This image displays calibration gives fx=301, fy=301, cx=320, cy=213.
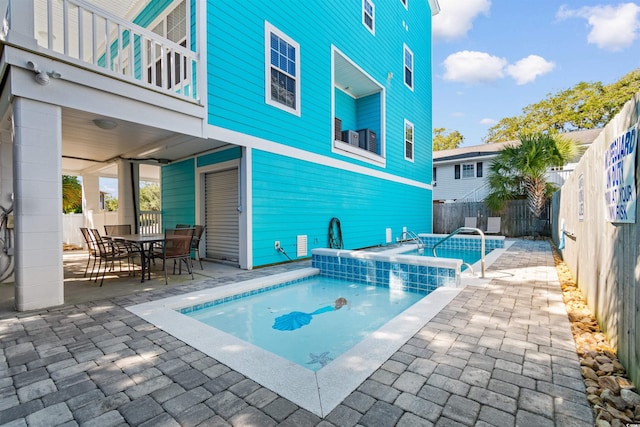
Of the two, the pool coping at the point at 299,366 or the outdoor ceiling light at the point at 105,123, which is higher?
the outdoor ceiling light at the point at 105,123

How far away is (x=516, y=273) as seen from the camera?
17.1 ft

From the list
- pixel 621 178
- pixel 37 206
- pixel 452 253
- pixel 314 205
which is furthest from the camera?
pixel 452 253

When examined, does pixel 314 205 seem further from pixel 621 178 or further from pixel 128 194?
pixel 621 178

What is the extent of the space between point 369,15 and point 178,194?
8.30 metres

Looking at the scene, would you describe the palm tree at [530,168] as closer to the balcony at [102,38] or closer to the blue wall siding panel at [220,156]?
the blue wall siding panel at [220,156]

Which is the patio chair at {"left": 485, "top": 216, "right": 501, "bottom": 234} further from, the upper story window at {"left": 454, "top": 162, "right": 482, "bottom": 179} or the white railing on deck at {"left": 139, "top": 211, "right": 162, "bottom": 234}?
the white railing on deck at {"left": 139, "top": 211, "right": 162, "bottom": 234}

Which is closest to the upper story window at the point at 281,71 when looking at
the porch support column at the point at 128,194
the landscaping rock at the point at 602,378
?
the porch support column at the point at 128,194

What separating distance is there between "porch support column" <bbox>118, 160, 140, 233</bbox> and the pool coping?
4.78 m

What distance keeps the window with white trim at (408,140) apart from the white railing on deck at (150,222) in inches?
361

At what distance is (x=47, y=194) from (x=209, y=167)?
360cm

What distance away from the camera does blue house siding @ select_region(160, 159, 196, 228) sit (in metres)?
7.64

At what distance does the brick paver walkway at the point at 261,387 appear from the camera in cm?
160

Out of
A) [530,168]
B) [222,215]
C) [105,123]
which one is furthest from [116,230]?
[530,168]

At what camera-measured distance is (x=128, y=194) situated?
750cm
